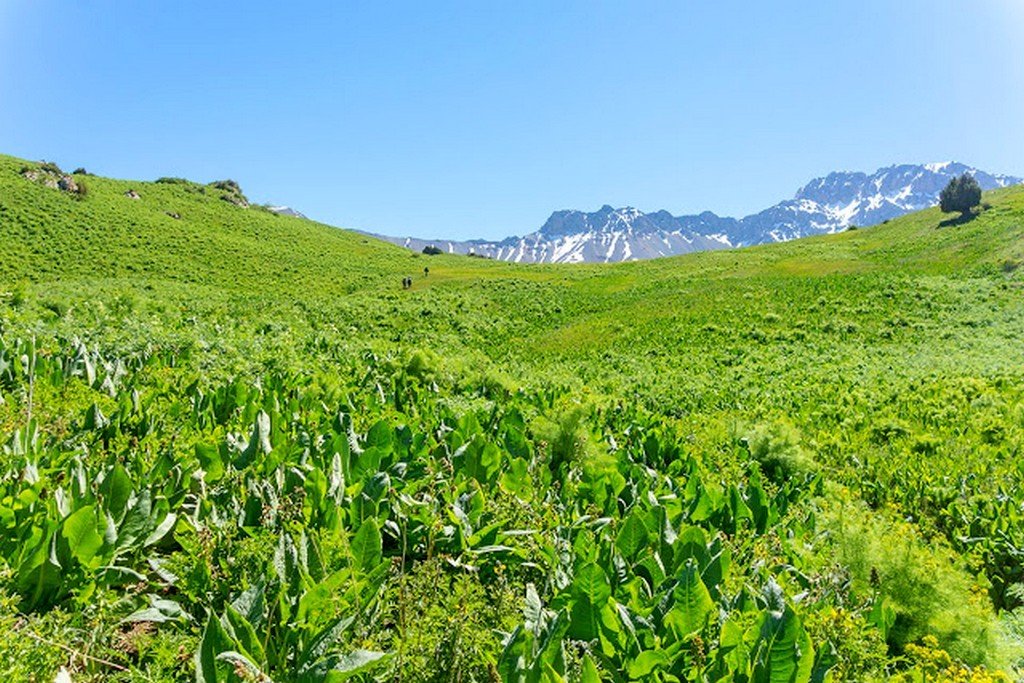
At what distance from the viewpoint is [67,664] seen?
2.38 meters

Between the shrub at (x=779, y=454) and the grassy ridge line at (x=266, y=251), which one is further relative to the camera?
A: the grassy ridge line at (x=266, y=251)

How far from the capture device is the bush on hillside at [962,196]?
71250 mm

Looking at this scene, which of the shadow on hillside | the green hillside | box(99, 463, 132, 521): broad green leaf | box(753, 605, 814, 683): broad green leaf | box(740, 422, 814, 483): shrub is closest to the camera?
box(753, 605, 814, 683): broad green leaf

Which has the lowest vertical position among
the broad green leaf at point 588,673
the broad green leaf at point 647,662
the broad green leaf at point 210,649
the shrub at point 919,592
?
the shrub at point 919,592

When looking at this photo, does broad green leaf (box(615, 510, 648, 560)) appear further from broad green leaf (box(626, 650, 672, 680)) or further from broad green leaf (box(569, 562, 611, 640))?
broad green leaf (box(626, 650, 672, 680))

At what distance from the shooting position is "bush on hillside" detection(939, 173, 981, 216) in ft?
234

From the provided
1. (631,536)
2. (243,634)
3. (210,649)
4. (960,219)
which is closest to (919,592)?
(631,536)

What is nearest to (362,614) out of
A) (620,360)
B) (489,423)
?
(489,423)

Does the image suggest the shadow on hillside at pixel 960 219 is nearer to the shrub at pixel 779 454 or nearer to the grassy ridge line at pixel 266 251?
the grassy ridge line at pixel 266 251

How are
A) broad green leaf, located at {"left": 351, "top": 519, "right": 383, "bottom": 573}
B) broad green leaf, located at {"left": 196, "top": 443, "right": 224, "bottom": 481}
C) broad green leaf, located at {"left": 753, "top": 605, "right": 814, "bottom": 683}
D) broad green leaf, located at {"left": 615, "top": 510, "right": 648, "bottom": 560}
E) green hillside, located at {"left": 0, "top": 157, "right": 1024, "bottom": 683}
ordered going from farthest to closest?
1. broad green leaf, located at {"left": 196, "top": 443, "right": 224, "bottom": 481}
2. broad green leaf, located at {"left": 615, "top": 510, "right": 648, "bottom": 560}
3. broad green leaf, located at {"left": 351, "top": 519, "right": 383, "bottom": 573}
4. green hillside, located at {"left": 0, "top": 157, "right": 1024, "bottom": 683}
5. broad green leaf, located at {"left": 753, "top": 605, "right": 814, "bottom": 683}

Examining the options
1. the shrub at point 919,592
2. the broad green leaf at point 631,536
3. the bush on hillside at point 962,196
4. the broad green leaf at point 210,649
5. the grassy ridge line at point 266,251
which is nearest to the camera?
the broad green leaf at point 210,649

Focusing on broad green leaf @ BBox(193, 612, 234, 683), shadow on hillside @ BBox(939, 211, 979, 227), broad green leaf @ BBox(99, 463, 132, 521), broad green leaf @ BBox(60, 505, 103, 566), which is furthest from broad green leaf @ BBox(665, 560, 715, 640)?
shadow on hillside @ BBox(939, 211, 979, 227)

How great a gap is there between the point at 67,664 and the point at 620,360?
2265 centimetres

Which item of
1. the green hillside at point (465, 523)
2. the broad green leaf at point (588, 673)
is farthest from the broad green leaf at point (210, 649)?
the broad green leaf at point (588, 673)
